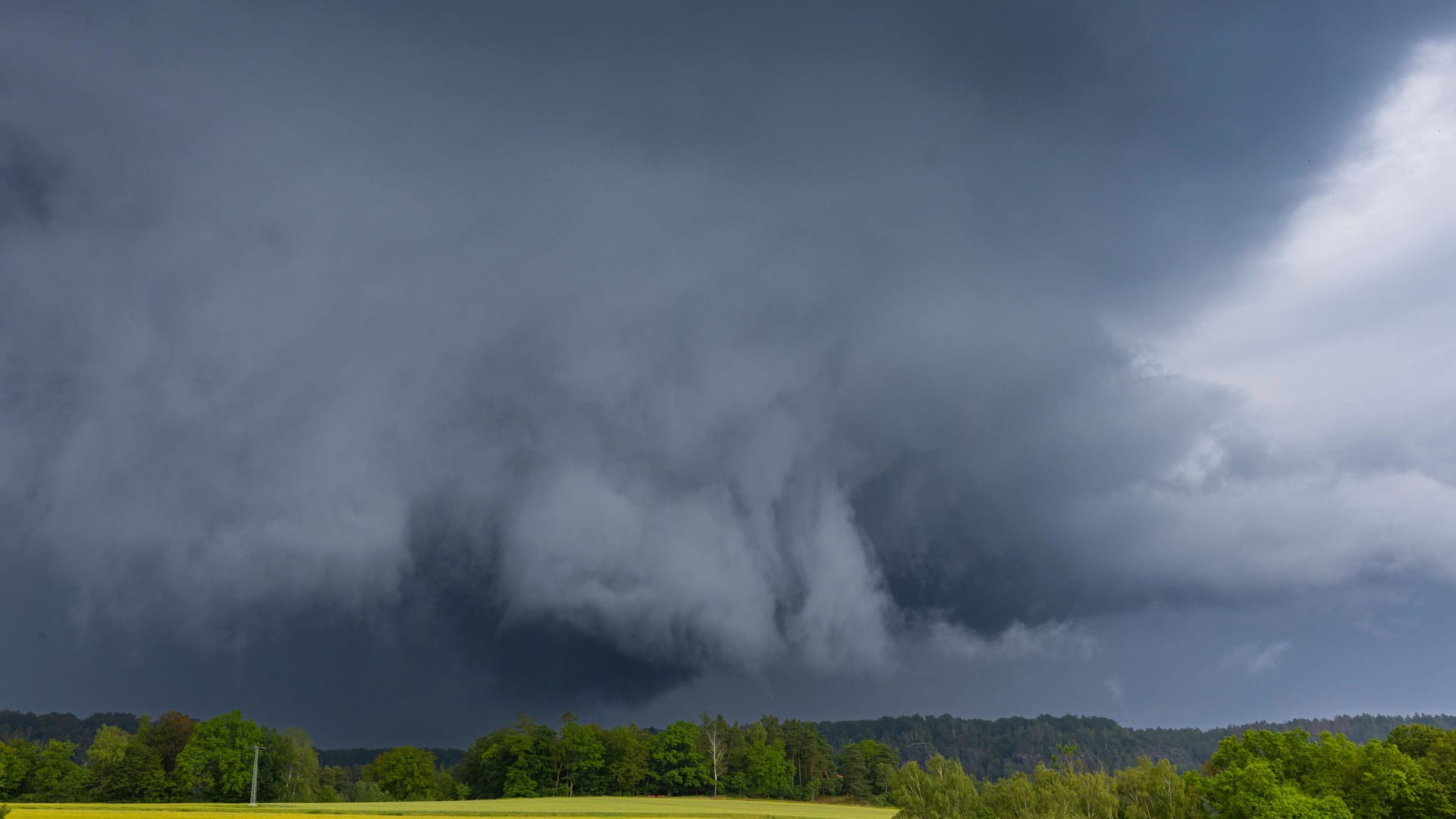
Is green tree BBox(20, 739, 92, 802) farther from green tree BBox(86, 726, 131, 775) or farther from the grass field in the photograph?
the grass field

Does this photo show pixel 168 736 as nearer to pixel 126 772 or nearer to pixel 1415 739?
pixel 126 772

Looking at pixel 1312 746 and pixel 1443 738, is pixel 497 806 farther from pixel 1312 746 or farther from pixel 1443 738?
pixel 1443 738

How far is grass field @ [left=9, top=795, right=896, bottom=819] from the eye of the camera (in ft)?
274

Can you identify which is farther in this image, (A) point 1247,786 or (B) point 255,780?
(B) point 255,780

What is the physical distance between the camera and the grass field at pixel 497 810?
274 feet

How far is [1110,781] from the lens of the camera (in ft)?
377

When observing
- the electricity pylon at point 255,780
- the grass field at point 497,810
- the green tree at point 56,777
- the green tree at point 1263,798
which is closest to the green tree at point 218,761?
the electricity pylon at point 255,780

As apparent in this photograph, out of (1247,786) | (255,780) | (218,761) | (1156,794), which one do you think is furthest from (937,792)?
(218,761)

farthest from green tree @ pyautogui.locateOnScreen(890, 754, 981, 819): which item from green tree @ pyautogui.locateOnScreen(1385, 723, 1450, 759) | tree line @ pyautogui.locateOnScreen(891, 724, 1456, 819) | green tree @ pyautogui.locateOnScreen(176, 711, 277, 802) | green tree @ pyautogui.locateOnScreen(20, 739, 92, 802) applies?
green tree @ pyautogui.locateOnScreen(20, 739, 92, 802)

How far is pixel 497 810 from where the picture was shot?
417ft

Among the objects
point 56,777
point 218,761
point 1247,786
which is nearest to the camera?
point 1247,786

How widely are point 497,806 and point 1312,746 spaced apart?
397 feet

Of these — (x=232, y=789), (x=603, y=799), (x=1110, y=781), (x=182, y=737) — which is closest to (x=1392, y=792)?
(x=1110, y=781)

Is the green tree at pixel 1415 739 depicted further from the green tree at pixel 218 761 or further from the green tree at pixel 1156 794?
the green tree at pixel 218 761
